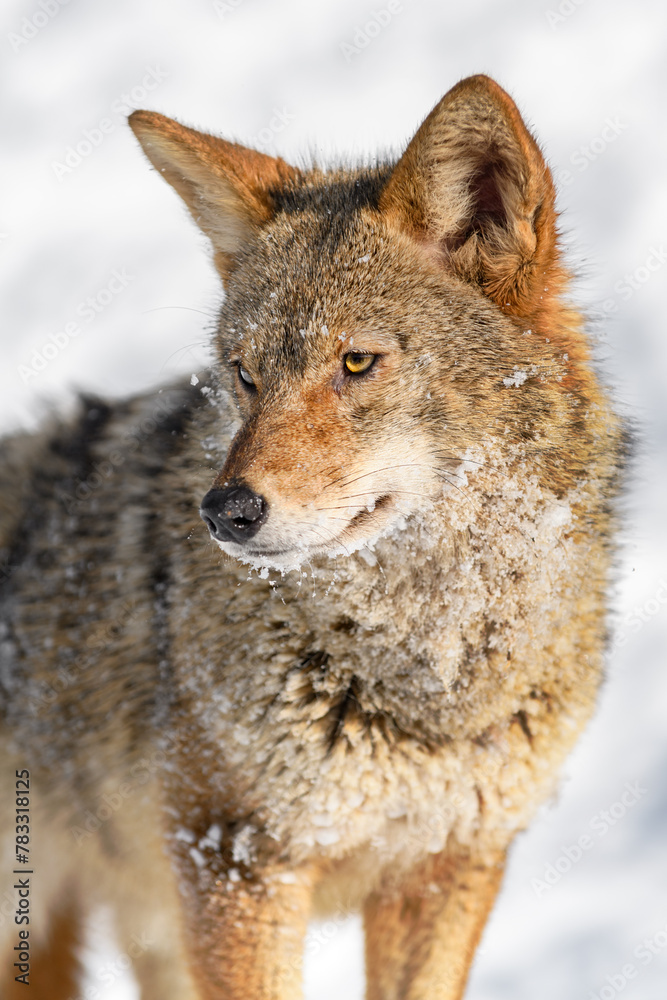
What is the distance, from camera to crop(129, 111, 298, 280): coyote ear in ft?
9.12

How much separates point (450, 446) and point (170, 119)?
140cm

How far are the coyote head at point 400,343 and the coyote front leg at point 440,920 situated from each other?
1.37 meters

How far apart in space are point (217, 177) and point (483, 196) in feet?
2.89

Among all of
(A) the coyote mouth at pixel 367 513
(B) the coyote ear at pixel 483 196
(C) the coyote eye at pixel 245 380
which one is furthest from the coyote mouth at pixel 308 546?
(B) the coyote ear at pixel 483 196

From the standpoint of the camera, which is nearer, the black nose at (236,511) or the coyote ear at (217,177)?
the black nose at (236,511)

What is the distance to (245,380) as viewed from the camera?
2.67 m

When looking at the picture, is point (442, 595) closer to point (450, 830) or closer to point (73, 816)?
point (450, 830)

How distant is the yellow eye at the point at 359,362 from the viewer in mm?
2469

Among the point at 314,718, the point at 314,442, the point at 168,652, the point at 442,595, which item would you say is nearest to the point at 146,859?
the point at 168,652

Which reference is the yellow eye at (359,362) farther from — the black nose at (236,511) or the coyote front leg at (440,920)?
the coyote front leg at (440,920)

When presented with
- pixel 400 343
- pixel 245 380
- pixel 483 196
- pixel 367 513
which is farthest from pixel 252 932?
pixel 483 196

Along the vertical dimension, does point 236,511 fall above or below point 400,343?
below

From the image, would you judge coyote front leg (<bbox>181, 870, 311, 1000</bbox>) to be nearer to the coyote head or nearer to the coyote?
the coyote

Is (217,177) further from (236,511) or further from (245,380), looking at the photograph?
(236,511)
